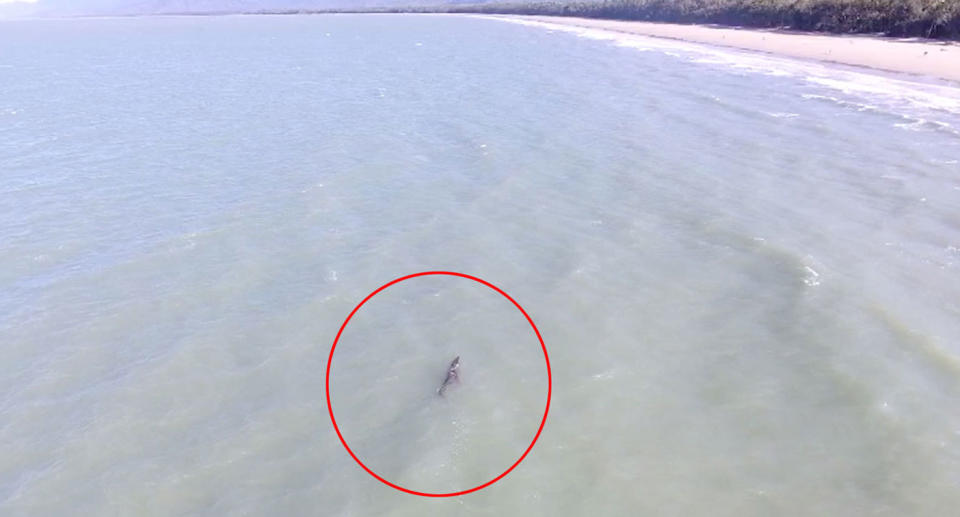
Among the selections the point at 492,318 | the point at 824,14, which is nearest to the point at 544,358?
the point at 492,318

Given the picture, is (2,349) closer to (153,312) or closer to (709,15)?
(153,312)

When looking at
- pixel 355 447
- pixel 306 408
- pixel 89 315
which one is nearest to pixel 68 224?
pixel 89 315

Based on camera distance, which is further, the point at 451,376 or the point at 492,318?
the point at 492,318

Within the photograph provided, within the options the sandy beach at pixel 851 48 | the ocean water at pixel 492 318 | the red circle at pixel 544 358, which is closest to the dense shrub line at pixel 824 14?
the sandy beach at pixel 851 48

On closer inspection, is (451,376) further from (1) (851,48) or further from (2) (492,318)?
(1) (851,48)

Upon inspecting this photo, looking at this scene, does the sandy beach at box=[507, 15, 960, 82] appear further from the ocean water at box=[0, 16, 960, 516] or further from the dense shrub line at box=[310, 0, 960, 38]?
the ocean water at box=[0, 16, 960, 516]

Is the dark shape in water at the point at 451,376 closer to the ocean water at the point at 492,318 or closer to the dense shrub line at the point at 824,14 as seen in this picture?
the ocean water at the point at 492,318
